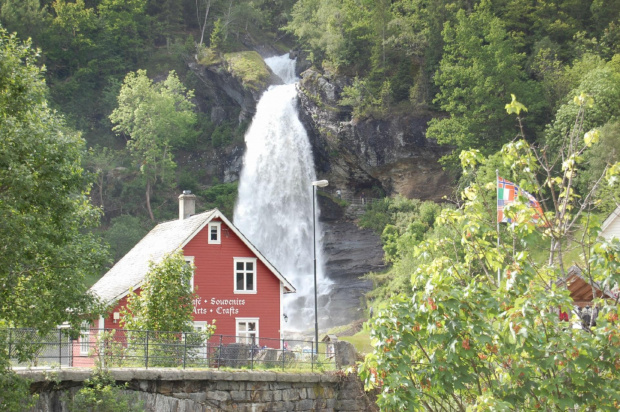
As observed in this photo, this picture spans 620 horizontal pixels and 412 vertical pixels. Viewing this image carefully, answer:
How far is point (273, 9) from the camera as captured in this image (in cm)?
8438

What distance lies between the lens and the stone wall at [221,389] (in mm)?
18094

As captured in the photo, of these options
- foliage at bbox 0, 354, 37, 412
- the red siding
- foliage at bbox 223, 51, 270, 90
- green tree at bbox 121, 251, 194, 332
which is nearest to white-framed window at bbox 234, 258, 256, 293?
the red siding

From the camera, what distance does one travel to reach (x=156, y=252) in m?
33.6

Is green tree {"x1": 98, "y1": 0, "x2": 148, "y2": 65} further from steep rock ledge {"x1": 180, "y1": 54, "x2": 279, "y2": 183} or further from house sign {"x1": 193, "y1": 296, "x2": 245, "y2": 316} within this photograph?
house sign {"x1": 193, "y1": 296, "x2": 245, "y2": 316}

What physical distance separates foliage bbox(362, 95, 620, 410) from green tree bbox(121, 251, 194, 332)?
13.1 meters

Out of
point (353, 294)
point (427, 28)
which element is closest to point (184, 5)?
point (427, 28)

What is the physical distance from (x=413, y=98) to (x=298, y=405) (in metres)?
39.0

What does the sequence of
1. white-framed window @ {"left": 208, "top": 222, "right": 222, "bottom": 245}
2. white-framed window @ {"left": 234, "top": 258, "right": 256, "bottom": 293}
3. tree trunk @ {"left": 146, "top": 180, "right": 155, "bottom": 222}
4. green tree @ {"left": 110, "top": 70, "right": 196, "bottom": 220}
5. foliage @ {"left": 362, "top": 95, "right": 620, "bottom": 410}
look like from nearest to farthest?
1. foliage @ {"left": 362, "top": 95, "right": 620, "bottom": 410}
2. white-framed window @ {"left": 208, "top": 222, "right": 222, "bottom": 245}
3. white-framed window @ {"left": 234, "top": 258, "right": 256, "bottom": 293}
4. tree trunk @ {"left": 146, "top": 180, "right": 155, "bottom": 222}
5. green tree @ {"left": 110, "top": 70, "right": 196, "bottom": 220}

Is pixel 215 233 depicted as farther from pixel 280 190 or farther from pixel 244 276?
pixel 280 190

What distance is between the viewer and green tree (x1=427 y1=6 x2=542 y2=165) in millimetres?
53906

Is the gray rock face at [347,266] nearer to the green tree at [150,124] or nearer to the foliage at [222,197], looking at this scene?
the foliage at [222,197]

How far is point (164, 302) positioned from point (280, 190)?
3365 cm

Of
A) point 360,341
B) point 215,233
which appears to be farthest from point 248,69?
point 215,233

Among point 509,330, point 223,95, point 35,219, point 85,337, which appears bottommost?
point 85,337
